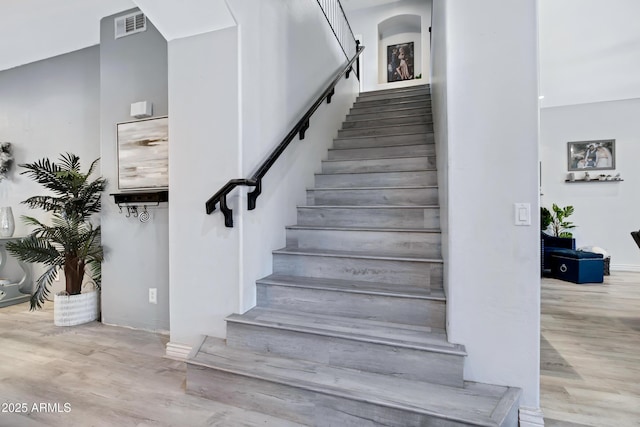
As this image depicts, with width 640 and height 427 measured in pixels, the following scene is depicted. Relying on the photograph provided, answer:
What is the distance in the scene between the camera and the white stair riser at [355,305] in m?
1.86

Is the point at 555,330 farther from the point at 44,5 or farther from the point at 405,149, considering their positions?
the point at 44,5

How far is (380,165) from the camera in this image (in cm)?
320

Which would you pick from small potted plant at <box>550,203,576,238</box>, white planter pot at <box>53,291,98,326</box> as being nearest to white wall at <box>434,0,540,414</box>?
white planter pot at <box>53,291,98,326</box>

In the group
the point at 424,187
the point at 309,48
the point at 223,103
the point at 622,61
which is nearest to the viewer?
the point at 223,103

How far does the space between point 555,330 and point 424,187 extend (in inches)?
62.8

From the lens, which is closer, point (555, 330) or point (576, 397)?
point (576, 397)

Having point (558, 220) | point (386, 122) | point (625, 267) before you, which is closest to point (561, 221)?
point (558, 220)

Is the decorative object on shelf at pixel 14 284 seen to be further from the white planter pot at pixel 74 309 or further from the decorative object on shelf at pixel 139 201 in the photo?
the decorative object on shelf at pixel 139 201

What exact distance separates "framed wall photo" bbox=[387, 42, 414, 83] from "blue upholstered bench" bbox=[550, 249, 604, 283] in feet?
13.8

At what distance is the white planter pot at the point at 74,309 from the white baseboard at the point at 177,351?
1266mm

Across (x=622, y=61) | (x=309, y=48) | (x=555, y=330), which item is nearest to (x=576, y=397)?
(x=555, y=330)

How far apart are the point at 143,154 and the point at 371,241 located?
6.65 feet

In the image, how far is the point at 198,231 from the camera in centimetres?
213

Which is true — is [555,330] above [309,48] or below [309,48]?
below
